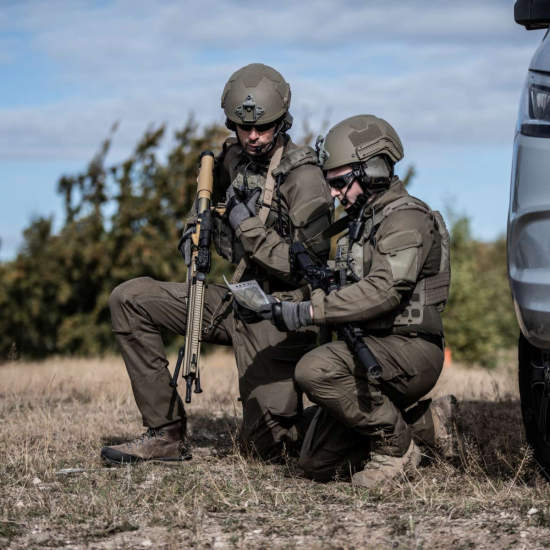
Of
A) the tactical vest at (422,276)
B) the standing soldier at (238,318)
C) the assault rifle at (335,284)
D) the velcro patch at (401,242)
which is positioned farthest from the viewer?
the standing soldier at (238,318)

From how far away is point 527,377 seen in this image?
14.3 feet

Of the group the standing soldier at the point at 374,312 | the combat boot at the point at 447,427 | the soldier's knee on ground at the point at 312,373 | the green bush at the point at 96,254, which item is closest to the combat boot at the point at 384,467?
the standing soldier at the point at 374,312

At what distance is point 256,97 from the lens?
5.57 m

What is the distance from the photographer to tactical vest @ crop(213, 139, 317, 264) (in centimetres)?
542

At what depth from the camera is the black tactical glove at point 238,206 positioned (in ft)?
17.3

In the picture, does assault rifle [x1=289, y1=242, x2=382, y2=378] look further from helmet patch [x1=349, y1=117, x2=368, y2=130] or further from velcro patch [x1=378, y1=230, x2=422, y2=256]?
helmet patch [x1=349, y1=117, x2=368, y2=130]

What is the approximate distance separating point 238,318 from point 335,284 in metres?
1.01

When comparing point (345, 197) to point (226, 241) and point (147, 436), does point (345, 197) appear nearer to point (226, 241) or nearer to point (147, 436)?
point (226, 241)

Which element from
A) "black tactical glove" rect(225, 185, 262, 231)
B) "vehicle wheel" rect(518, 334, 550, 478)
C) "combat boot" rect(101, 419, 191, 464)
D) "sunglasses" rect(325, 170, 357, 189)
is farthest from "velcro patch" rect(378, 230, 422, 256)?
"combat boot" rect(101, 419, 191, 464)

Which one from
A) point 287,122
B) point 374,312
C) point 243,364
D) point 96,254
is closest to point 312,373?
point 374,312

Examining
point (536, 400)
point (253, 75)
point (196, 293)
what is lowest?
point (536, 400)

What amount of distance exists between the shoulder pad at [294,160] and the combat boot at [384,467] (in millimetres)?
1810

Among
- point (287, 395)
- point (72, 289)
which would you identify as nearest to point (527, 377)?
point (287, 395)

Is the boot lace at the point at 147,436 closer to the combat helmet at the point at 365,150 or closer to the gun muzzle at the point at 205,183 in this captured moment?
the gun muzzle at the point at 205,183
